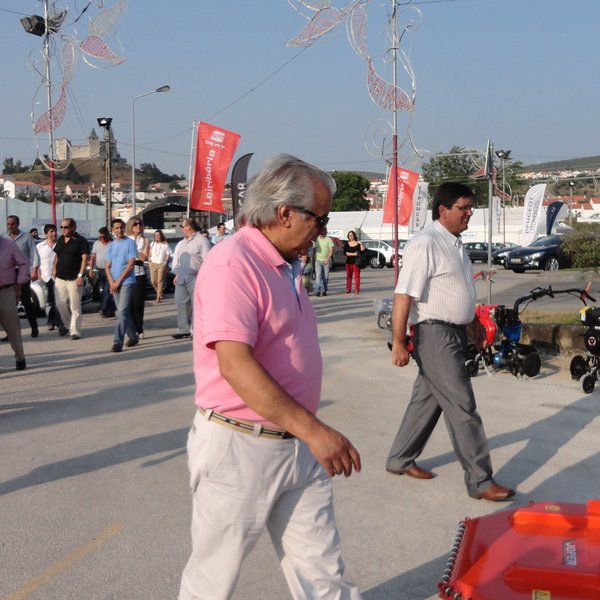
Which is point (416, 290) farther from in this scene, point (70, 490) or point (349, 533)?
point (70, 490)

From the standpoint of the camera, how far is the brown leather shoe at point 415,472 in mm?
5895

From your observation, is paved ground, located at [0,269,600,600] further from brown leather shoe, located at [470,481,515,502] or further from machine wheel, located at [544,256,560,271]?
machine wheel, located at [544,256,560,271]

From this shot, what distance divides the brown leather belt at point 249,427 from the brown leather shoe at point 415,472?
3280mm

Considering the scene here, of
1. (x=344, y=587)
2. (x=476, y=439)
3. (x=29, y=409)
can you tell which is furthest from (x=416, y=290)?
(x=29, y=409)

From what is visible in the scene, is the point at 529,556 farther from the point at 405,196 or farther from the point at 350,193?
the point at 350,193

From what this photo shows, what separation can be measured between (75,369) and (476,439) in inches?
261

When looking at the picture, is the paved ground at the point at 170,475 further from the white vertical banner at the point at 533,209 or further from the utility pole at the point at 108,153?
the utility pole at the point at 108,153

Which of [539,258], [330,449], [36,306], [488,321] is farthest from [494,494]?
[539,258]

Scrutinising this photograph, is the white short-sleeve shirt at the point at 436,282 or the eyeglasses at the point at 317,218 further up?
the eyeglasses at the point at 317,218

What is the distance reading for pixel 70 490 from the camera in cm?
573

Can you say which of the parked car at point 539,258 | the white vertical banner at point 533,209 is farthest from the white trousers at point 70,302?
the parked car at point 539,258

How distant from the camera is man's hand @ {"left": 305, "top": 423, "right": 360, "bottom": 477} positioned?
8.56 feet

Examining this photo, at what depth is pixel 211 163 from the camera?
21.0 meters

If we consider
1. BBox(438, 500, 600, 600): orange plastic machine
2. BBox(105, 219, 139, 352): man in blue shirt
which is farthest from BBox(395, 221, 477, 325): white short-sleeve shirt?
BBox(105, 219, 139, 352): man in blue shirt
